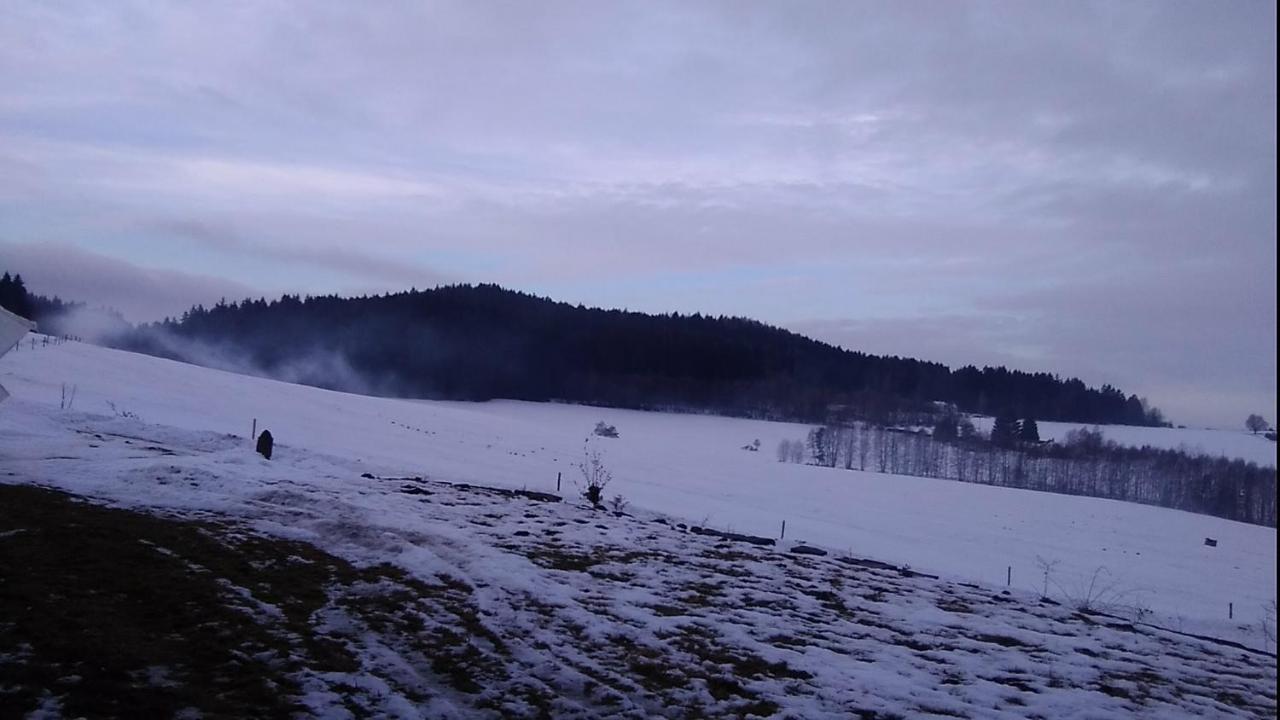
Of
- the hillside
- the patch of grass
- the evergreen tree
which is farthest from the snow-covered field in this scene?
the patch of grass

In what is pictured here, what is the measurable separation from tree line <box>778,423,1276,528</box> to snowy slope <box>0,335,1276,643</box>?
14.5 metres

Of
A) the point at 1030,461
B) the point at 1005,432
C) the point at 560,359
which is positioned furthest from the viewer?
the point at 560,359

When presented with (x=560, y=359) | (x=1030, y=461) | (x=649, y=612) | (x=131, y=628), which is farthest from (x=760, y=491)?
(x=560, y=359)

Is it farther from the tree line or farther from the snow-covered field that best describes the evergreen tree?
the snow-covered field

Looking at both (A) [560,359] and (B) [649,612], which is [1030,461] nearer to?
(A) [560,359]

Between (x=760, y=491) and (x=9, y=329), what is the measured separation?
120 ft

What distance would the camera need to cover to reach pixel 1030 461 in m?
74.4

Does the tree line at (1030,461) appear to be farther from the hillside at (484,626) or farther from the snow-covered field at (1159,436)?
the hillside at (484,626)

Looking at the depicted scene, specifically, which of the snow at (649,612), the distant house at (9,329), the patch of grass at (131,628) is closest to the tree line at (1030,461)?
the snow at (649,612)

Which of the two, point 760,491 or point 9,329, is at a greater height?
point 9,329

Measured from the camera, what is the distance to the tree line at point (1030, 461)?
64.0 meters

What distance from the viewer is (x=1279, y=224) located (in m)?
4.52

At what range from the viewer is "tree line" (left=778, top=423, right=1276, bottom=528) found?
64.0 meters

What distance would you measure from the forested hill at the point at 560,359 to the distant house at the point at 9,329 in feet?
221
